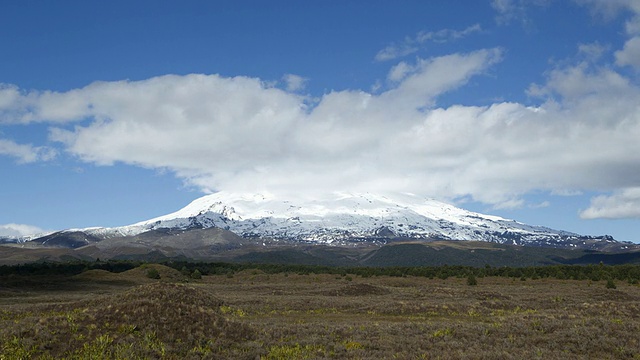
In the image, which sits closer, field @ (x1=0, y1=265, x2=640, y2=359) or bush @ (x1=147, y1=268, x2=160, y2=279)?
field @ (x1=0, y1=265, x2=640, y2=359)

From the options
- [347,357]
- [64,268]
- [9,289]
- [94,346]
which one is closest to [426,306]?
[347,357]

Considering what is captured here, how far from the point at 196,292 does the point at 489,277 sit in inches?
3270

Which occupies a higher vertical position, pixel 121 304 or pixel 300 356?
pixel 121 304

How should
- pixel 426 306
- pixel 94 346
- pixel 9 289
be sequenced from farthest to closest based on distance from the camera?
pixel 9 289 → pixel 426 306 → pixel 94 346

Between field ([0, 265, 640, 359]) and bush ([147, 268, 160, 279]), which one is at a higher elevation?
field ([0, 265, 640, 359])

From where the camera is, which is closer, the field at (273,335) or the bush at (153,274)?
the field at (273,335)

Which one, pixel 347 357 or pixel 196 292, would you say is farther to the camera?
pixel 196 292

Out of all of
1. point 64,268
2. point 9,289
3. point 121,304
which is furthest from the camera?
point 64,268

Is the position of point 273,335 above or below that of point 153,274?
above

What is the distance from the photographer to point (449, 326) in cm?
3130

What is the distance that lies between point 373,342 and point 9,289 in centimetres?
7042

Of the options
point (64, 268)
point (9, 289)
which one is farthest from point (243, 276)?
point (9, 289)

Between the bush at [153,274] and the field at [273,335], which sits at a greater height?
the field at [273,335]

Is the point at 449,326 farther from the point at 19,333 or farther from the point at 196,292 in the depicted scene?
the point at 19,333
